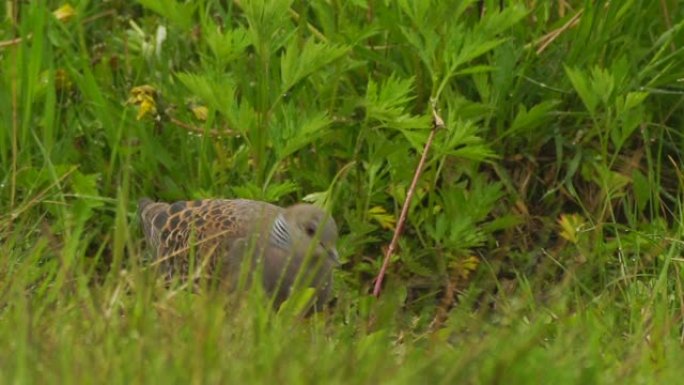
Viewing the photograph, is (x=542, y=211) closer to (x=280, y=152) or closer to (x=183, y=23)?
(x=280, y=152)

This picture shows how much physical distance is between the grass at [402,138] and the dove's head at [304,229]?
0.70 ft

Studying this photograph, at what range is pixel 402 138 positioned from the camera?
5.87 metres

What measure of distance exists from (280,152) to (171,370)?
216cm

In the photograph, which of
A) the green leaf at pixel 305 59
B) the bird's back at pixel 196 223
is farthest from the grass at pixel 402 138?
the bird's back at pixel 196 223

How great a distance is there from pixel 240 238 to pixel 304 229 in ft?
0.75

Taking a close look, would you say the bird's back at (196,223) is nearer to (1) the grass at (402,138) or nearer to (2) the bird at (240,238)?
(2) the bird at (240,238)

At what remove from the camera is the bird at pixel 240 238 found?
206 inches

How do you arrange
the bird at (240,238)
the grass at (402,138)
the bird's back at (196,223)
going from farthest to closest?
the grass at (402,138) → the bird's back at (196,223) → the bird at (240,238)

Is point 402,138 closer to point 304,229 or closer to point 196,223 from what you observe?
point 304,229

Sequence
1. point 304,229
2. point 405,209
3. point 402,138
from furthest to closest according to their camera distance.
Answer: point 402,138 → point 405,209 → point 304,229

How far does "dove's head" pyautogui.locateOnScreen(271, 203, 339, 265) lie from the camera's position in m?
5.27

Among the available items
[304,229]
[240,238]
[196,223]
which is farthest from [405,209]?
[196,223]

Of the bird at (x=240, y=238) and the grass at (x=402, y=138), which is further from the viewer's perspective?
the grass at (x=402, y=138)

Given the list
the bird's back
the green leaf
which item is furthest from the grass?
the bird's back
